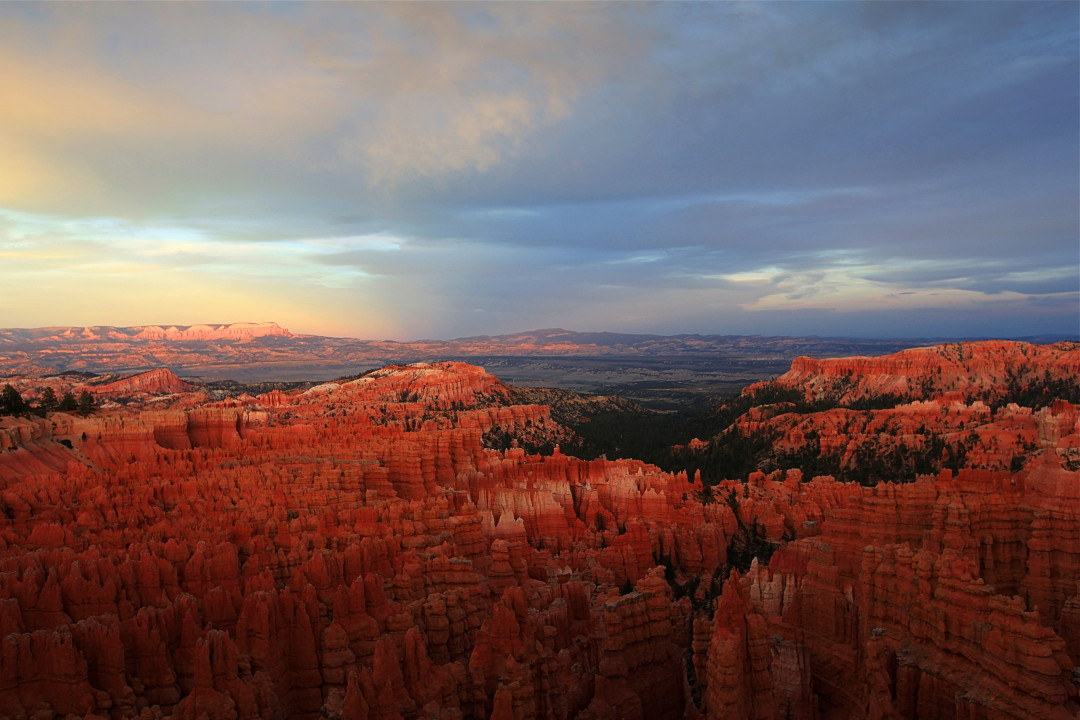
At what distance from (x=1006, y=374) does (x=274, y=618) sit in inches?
4471

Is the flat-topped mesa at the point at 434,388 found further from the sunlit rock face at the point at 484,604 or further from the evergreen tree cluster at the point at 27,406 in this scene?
the sunlit rock face at the point at 484,604

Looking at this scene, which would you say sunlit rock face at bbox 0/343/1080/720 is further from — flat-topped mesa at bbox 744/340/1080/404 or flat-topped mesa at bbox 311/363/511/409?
flat-topped mesa at bbox 311/363/511/409

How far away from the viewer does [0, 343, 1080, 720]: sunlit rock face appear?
1522 cm

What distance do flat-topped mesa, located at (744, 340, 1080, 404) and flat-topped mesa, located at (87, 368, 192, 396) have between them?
367ft

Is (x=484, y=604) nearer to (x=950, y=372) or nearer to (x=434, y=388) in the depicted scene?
(x=434, y=388)

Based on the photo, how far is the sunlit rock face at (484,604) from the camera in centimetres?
1522

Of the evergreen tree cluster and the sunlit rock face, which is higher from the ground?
the evergreen tree cluster

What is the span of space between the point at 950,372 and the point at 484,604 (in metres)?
107

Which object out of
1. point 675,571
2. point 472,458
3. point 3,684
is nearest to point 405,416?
point 472,458

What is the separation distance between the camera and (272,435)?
5266 cm

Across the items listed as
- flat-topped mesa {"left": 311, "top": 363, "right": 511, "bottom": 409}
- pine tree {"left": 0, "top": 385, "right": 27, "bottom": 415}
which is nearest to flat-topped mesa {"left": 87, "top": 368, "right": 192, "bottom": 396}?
flat-topped mesa {"left": 311, "top": 363, "right": 511, "bottom": 409}

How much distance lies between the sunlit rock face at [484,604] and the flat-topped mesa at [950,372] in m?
70.2

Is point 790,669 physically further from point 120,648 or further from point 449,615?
point 120,648

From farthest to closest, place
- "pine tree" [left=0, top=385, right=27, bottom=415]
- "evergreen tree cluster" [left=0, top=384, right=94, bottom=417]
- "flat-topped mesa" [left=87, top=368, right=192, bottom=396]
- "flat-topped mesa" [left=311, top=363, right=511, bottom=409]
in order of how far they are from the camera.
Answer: "flat-topped mesa" [left=311, top=363, right=511, bottom=409]
"flat-topped mesa" [left=87, top=368, right=192, bottom=396]
"evergreen tree cluster" [left=0, top=384, right=94, bottom=417]
"pine tree" [left=0, top=385, right=27, bottom=415]
